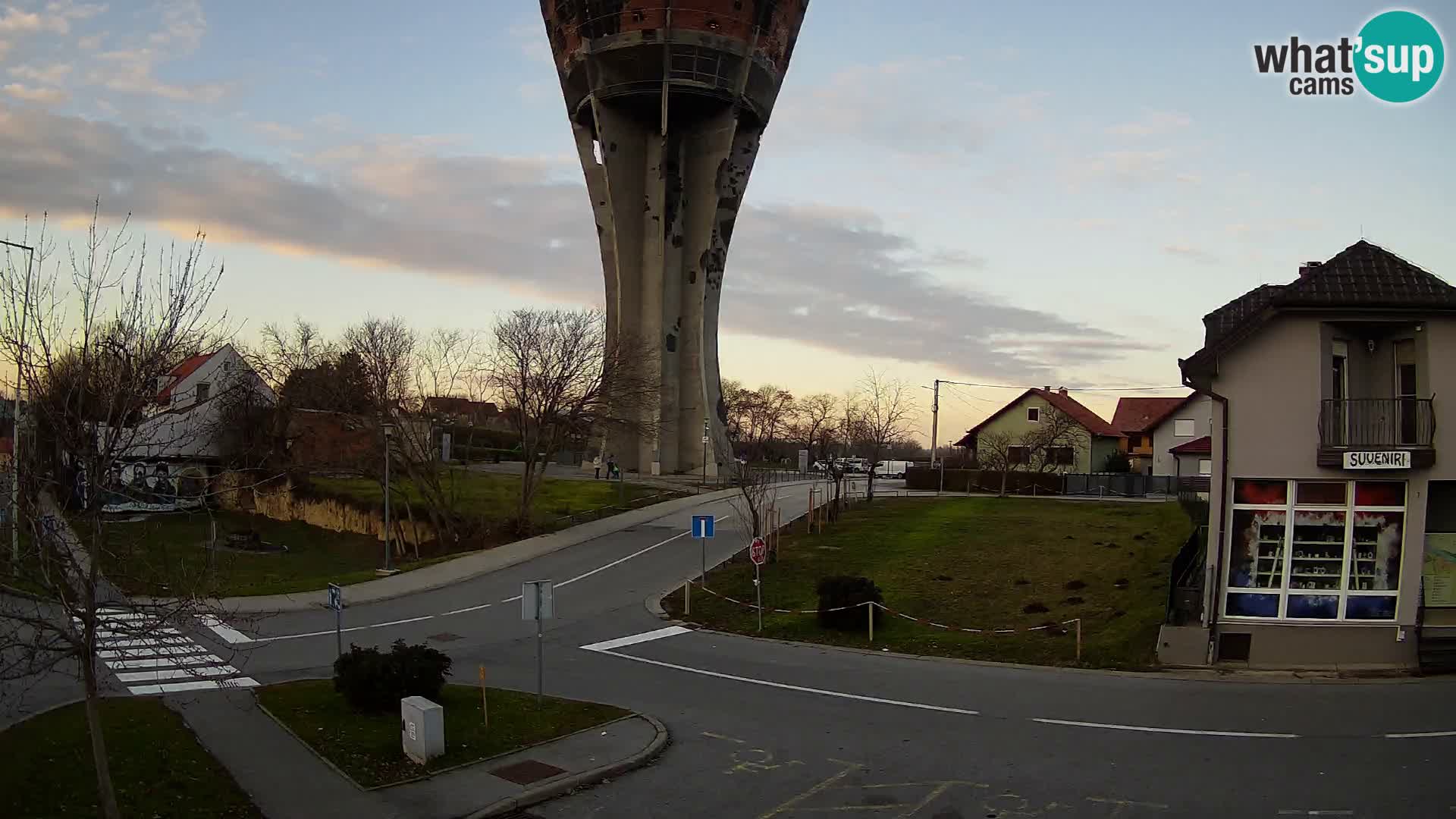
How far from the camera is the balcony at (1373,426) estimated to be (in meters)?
17.1

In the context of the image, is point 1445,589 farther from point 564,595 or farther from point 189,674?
point 189,674

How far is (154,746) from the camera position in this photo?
41.0 ft

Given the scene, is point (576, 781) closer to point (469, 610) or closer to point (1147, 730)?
point (1147, 730)

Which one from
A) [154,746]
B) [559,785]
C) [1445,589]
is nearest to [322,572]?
[154,746]

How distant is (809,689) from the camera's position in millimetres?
17016

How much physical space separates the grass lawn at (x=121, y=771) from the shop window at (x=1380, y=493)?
58.5 feet

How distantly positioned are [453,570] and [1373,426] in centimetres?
2484

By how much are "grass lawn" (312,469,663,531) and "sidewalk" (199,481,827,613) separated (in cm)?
257

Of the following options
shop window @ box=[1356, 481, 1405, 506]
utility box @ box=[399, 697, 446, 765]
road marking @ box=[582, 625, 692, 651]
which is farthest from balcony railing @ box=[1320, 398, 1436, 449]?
utility box @ box=[399, 697, 446, 765]

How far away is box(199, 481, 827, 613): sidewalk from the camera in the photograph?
26.0 metres

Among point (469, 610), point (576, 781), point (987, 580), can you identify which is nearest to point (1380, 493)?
point (987, 580)

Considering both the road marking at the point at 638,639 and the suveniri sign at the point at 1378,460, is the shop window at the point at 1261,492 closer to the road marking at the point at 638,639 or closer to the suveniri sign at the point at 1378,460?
the suveniri sign at the point at 1378,460

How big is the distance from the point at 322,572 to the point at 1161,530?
31.3m

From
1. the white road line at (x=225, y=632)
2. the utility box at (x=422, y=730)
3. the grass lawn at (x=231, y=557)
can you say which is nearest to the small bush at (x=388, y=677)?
the utility box at (x=422, y=730)
